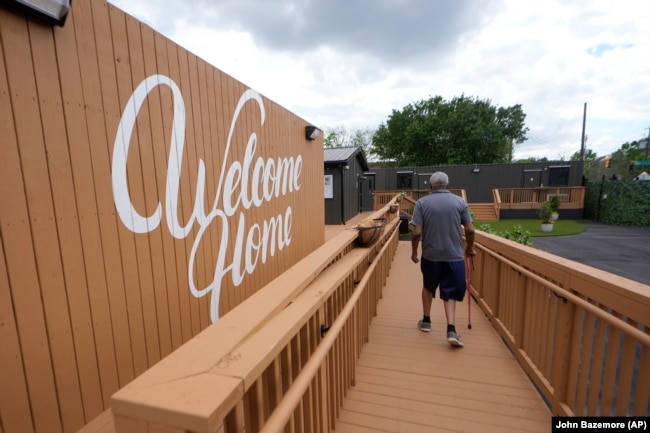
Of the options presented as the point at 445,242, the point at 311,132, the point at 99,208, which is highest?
the point at 311,132

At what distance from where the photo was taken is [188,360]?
2.67 feet

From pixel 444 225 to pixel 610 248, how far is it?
1237 cm

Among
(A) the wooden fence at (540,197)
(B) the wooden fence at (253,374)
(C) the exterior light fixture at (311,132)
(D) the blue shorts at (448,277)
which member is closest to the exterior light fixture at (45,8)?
(B) the wooden fence at (253,374)

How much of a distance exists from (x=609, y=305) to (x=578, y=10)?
32.0 feet

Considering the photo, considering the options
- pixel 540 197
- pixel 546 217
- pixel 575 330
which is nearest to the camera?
pixel 575 330

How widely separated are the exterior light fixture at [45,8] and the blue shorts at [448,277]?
3.40m

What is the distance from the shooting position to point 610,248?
1070 centimetres

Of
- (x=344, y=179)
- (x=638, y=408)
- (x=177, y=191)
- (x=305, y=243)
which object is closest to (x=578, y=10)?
(x=344, y=179)

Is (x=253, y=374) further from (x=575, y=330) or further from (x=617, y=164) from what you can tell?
(x=617, y=164)

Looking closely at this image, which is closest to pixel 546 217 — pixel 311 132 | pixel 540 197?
pixel 540 197

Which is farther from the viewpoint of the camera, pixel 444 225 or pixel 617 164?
pixel 617 164

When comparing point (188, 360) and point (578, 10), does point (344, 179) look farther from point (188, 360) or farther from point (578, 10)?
point (188, 360)

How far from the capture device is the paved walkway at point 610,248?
813 centimetres

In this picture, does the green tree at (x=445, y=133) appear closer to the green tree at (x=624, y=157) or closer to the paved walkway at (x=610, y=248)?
the paved walkway at (x=610, y=248)
